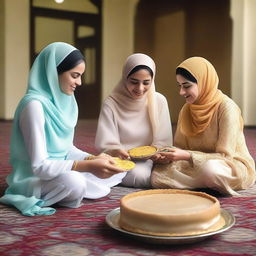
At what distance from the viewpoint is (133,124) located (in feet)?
8.92

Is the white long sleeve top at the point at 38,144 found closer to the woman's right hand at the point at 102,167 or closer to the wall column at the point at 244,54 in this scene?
the woman's right hand at the point at 102,167

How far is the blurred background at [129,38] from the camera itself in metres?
6.96

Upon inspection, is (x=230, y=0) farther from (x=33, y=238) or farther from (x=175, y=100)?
(x=33, y=238)

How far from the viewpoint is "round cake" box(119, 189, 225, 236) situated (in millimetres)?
1472

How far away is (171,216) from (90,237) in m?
0.37

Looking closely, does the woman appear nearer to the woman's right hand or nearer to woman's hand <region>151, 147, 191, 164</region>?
woman's hand <region>151, 147, 191, 164</region>

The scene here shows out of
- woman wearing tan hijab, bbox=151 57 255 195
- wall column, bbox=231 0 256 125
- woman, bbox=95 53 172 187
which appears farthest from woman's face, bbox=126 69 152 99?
wall column, bbox=231 0 256 125

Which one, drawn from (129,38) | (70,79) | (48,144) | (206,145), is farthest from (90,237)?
(129,38)

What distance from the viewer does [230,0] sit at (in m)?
7.03

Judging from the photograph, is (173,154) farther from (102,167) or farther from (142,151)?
(102,167)

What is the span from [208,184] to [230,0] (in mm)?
5311

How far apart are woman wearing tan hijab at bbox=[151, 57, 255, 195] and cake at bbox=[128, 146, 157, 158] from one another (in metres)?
0.05

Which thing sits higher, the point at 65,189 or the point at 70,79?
the point at 70,79

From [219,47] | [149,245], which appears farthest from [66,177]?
[219,47]
